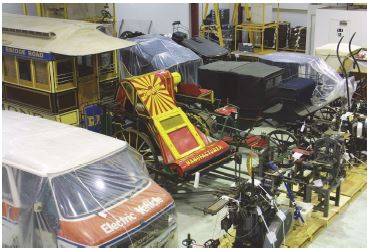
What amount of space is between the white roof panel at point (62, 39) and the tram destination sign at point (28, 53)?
6 cm

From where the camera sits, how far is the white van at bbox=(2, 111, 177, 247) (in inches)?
196

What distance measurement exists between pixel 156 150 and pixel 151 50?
4511mm

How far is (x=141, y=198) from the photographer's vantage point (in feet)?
18.0

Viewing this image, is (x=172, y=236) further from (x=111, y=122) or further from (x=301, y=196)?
(x=111, y=122)

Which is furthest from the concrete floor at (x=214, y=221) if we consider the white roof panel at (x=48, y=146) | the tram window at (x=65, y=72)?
the tram window at (x=65, y=72)

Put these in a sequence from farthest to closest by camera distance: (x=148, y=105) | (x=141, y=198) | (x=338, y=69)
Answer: (x=338, y=69)
(x=148, y=105)
(x=141, y=198)

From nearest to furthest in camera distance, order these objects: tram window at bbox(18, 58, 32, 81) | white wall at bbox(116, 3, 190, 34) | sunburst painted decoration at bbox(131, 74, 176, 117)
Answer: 1. sunburst painted decoration at bbox(131, 74, 176, 117)
2. tram window at bbox(18, 58, 32, 81)
3. white wall at bbox(116, 3, 190, 34)

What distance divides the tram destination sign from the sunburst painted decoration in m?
1.57

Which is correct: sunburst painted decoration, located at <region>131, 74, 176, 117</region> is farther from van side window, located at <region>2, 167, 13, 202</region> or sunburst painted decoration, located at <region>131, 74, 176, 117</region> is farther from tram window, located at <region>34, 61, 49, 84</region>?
van side window, located at <region>2, 167, 13, 202</region>

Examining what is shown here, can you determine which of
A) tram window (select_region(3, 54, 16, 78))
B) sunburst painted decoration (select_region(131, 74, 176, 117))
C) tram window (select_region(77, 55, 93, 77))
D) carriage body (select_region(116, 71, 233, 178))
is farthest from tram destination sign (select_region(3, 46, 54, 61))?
sunburst painted decoration (select_region(131, 74, 176, 117))

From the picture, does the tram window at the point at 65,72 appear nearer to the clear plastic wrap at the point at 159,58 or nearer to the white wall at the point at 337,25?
the clear plastic wrap at the point at 159,58

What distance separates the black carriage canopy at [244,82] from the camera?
31.4 feet

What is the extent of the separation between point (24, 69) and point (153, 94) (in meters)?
2.62

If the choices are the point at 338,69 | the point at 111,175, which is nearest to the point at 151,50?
the point at 338,69
